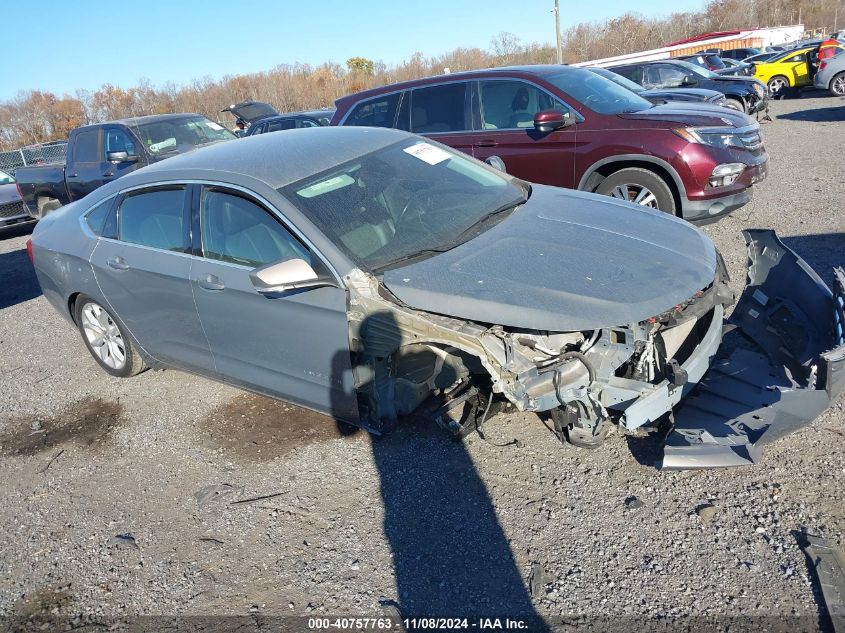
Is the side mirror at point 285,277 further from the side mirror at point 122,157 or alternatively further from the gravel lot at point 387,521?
the side mirror at point 122,157

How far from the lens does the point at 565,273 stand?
3.09m

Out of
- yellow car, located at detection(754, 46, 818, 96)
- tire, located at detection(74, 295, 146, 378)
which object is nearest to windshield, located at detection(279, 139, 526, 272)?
tire, located at detection(74, 295, 146, 378)

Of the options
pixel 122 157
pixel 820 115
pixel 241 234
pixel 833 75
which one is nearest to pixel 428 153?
pixel 241 234

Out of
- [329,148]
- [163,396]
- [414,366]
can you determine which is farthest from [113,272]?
[414,366]

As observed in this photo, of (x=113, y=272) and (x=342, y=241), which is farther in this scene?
(x=113, y=272)

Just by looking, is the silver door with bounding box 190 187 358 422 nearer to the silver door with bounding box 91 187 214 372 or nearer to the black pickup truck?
the silver door with bounding box 91 187 214 372

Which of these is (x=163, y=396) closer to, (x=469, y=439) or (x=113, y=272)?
(x=113, y=272)

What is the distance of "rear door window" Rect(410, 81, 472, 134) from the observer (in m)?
7.18

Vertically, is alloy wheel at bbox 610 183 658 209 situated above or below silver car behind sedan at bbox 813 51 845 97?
below

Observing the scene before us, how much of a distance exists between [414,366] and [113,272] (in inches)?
95.3

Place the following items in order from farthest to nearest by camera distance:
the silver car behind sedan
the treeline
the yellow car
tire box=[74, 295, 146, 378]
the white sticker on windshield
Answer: the treeline
the yellow car
the silver car behind sedan
tire box=[74, 295, 146, 378]
the white sticker on windshield

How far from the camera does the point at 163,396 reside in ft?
16.0

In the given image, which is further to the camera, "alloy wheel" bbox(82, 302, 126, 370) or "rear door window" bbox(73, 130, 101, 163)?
"rear door window" bbox(73, 130, 101, 163)

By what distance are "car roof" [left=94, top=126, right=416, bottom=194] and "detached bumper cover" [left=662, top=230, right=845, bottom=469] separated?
2483 mm
